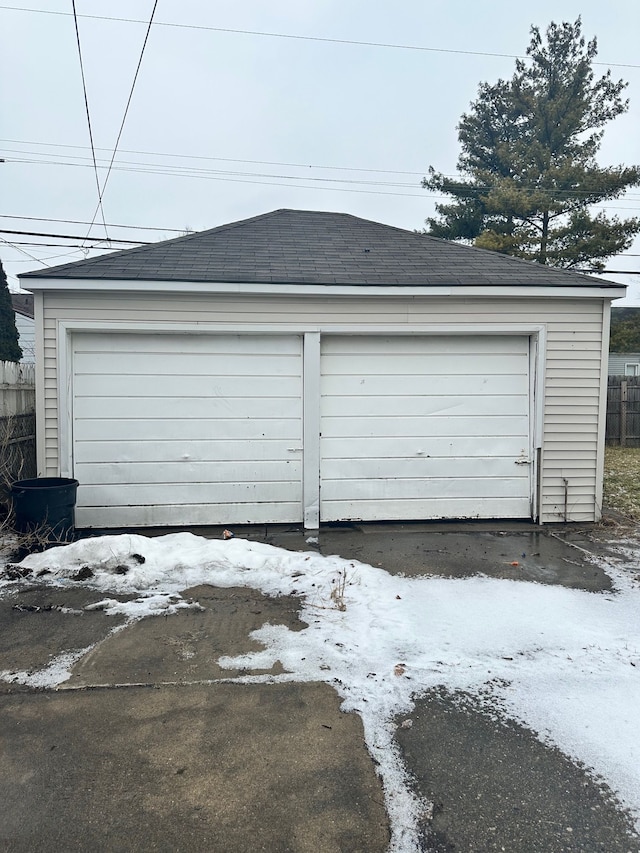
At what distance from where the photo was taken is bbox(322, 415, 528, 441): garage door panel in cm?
608

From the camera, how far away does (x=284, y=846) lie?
183cm

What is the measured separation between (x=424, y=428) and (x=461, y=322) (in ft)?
4.08

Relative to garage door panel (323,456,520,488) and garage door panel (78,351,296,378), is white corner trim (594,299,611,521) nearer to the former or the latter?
garage door panel (323,456,520,488)

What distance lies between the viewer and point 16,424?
611 cm

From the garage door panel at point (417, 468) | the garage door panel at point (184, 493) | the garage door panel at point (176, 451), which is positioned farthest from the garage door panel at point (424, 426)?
the garage door panel at point (184, 493)

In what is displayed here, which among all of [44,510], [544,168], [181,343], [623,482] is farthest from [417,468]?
[544,168]

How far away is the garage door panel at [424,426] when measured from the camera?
6082 millimetres

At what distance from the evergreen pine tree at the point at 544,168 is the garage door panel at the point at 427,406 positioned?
11.1 meters

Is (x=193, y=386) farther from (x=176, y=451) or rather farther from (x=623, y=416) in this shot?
(x=623, y=416)

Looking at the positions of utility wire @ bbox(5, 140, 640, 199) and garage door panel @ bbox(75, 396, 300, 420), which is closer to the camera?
garage door panel @ bbox(75, 396, 300, 420)

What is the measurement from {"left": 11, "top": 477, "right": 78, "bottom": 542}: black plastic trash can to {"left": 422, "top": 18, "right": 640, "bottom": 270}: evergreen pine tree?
14299mm

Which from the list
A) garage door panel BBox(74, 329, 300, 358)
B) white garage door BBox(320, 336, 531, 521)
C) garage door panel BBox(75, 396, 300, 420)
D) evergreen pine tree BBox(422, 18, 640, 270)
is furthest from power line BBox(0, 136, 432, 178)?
white garage door BBox(320, 336, 531, 521)

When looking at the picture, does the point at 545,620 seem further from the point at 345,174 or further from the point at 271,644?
the point at 345,174

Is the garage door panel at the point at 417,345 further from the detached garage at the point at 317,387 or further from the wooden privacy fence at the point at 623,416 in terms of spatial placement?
the wooden privacy fence at the point at 623,416
